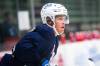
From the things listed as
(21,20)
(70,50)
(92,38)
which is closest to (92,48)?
(70,50)

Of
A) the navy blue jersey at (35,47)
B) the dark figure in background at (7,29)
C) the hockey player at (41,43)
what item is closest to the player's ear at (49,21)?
the hockey player at (41,43)

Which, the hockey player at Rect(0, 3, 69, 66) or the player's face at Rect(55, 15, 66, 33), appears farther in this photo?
the player's face at Rect(55, 15, 66, 33)

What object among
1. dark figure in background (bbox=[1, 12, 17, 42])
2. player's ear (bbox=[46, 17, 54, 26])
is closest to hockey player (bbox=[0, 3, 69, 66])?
player's ear (bbox=[46, 17, 54, 26])

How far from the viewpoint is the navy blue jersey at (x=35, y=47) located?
3221mm

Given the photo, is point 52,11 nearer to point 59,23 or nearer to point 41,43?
point 59,23

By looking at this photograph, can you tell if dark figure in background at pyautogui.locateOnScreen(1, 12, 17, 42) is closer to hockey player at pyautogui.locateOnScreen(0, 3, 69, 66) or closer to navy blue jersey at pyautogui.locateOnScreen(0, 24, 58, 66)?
hockey player at pyautogui.locateOnScreen(0, 3, 69, 66)

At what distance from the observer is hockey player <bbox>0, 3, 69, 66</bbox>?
10.6ft

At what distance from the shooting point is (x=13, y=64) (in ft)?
10.9

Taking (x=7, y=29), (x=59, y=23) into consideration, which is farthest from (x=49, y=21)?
(x=7, y=29)

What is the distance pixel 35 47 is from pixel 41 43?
0.06 m

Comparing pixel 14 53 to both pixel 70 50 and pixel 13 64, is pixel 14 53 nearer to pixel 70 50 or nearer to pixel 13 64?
pixel 13 64

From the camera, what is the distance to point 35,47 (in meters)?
3.22

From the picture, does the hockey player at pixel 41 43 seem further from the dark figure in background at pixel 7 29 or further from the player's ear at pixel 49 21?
the dark figure in background at pixel 7 29

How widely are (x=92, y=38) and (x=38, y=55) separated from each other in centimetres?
439
